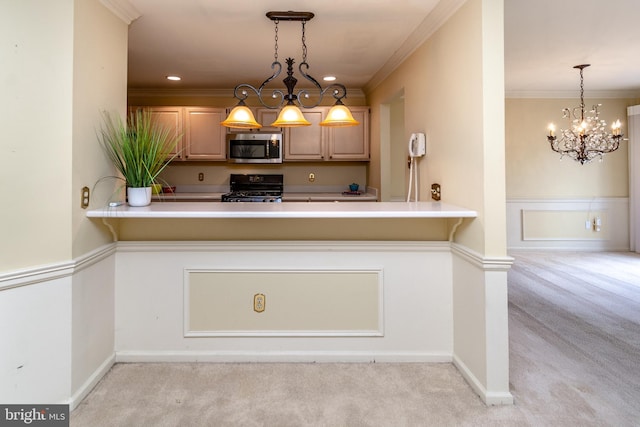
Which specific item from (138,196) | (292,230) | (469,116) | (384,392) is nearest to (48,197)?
(138,196)

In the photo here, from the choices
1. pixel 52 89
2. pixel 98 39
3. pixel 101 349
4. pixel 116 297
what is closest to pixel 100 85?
pixel 98 39

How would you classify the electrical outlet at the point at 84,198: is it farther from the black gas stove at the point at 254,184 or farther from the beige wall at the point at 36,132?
the black gas stove at the point at 254,184

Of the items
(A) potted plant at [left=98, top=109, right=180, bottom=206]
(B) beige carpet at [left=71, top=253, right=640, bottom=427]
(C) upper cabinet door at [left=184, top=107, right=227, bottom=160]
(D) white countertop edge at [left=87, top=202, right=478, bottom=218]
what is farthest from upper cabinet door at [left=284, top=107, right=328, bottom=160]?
(B) beige carpet at [left=71, top=253, right=640, bottom=427]

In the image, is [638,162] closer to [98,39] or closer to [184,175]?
[184,175]

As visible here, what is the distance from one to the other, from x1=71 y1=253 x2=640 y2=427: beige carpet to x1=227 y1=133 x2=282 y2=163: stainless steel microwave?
293cm

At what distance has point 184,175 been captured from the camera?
5.28 meters

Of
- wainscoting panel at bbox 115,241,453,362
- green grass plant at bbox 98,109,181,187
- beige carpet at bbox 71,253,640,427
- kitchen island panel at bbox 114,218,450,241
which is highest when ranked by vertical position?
green grass plant at bbox 98,109,181,187

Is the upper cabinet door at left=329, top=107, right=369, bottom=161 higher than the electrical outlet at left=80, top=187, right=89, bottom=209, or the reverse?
the upper cabinet door at left=329, top=107, right=369, bottom=161

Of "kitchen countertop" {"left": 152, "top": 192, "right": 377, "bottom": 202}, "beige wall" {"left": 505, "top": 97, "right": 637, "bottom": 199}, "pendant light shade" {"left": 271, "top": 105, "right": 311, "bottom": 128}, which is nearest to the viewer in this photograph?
"pendant light shade" {"left": 271, "top": 105, "right": 311, "bottom": 128}

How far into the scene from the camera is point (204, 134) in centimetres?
488

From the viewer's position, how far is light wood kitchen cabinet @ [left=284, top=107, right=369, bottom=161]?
4930mm

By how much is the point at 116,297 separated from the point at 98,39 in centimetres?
150

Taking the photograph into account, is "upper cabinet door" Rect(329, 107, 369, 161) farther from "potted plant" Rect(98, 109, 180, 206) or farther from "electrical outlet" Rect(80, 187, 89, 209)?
"electrical outlet" Rect(80, 187, 89, 209)

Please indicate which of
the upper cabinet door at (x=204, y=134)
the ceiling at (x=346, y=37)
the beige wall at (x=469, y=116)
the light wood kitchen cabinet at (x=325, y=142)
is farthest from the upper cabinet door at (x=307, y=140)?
the beige wall at (x=469, y=116)
